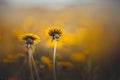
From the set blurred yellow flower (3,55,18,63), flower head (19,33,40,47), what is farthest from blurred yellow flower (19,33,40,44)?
blurred yellow flower (3,55,18,63)

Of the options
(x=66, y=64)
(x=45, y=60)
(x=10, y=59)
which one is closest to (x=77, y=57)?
(x=66, y=64)

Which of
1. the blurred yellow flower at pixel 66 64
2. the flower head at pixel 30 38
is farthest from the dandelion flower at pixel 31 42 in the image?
the blurred yellow flower at pixel 66 64

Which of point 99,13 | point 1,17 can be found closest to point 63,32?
point 99,13

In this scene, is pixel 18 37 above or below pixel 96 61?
above

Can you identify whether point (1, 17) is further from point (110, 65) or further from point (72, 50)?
point (110, 65)

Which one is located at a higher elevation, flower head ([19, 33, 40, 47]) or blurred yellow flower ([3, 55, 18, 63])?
flower head ([19, 33, 40, 47])

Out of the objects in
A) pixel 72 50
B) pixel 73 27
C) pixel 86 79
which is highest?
pixel 73 27

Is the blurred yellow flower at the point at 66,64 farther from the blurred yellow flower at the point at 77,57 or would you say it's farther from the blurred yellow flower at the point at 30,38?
the blurred yellow flower at the point at 30,38

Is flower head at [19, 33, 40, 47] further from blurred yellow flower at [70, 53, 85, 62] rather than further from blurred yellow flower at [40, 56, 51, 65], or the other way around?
blurred yellow flower at [70, 53, 85, 62]
